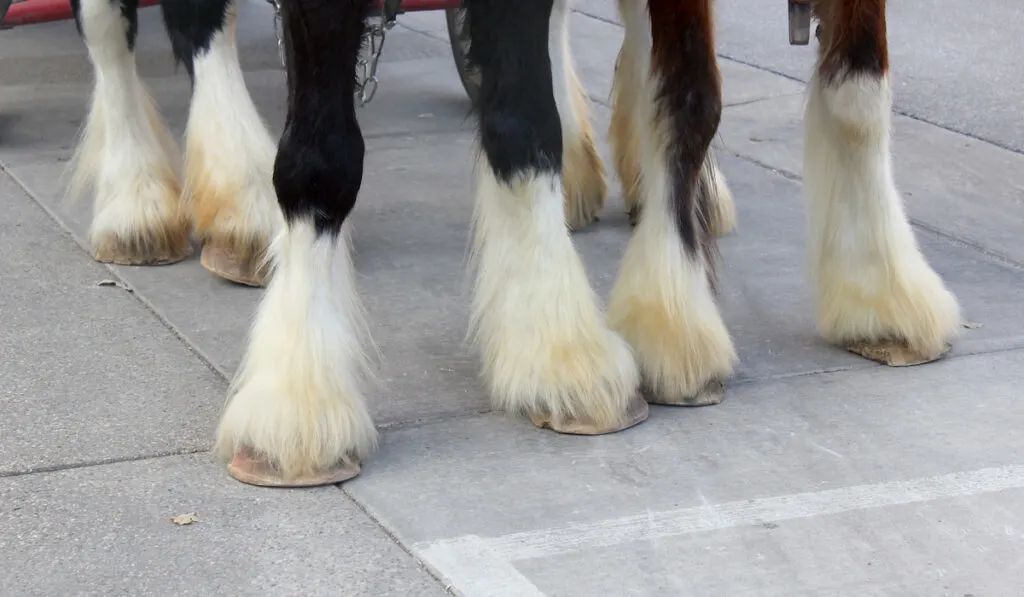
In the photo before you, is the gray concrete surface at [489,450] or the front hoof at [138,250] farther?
the front hoof at [138,250]

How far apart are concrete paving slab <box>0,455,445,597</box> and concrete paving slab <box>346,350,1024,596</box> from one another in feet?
0.37

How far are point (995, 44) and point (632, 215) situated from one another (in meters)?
4.13

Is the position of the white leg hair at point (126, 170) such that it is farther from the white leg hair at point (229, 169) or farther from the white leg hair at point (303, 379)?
the white leg hair at point (303, 379)

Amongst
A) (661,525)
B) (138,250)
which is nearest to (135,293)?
(138,250)

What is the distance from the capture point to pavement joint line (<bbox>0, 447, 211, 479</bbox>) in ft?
10.4

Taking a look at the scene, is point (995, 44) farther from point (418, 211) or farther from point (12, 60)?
point (12, 60)

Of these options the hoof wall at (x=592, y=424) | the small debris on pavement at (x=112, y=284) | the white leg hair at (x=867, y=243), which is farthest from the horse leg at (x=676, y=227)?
the small debris on pavement at (x=112, y=284)

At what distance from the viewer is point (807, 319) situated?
414 cm

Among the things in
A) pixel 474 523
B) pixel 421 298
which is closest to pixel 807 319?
pixel 421 298

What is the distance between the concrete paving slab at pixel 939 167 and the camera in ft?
16.4

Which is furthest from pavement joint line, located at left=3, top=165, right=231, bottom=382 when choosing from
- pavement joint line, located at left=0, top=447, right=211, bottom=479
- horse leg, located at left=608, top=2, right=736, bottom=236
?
horse leg, located at left=608, top=2, right=736, bottom=236

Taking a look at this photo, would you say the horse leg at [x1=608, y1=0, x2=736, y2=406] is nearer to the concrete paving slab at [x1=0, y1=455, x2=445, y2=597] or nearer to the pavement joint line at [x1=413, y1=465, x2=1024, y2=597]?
the pavement joint line at [x1=413, y1=465, x2=1024, y2=597]

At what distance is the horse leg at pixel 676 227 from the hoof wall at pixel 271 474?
81 centimetres

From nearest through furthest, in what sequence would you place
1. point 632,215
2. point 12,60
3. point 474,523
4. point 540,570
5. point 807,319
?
1. point 540,570
2. point 474,523
3. point 807,319
4. point 632,215
5. point 12,60
